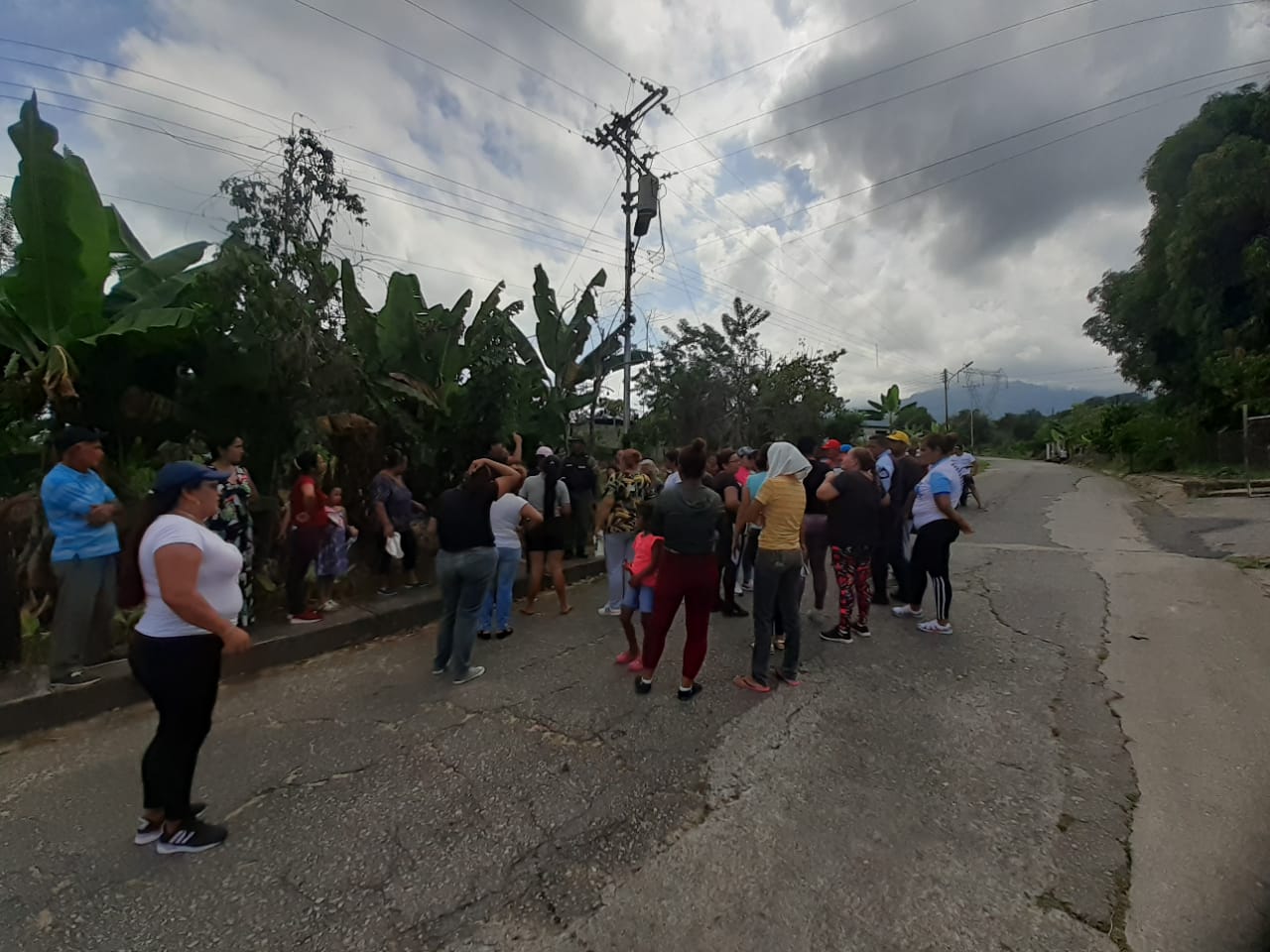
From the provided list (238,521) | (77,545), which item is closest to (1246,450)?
(238,521)

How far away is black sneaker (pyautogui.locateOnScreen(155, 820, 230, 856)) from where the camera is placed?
9.05 ft

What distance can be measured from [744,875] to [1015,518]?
1282cm

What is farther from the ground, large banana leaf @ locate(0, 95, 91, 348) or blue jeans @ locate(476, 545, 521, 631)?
large banana leaf @ locate(0, 95, 91, 348)

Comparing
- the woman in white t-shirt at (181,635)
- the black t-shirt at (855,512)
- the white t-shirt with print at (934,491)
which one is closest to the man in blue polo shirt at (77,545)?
the woman in white t-shirt at (181,635)

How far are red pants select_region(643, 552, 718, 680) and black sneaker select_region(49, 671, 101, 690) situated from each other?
3.62 meters

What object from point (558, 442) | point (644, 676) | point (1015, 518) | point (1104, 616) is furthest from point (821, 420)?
point (644, 676)

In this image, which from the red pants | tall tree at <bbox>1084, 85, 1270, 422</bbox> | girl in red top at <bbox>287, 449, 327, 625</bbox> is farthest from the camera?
tall tree at <bbox>1084, 85, 1270, 422</bbox>

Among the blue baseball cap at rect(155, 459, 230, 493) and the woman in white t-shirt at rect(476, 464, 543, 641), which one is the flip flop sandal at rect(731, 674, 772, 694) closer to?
the woman in white t-shirt at rect(476, 464, 543, 641)

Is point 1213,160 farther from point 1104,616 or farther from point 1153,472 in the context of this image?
point 1104,616

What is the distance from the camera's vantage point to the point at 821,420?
77.7ft

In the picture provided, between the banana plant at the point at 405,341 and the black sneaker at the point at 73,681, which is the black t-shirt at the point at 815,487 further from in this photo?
the black sneaker at the point at 73,681

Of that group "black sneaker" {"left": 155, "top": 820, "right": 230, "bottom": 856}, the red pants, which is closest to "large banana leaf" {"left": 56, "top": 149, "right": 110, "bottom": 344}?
"black sneaker" {"left": 155, "top": 820, "right": 230, "bottom": 856}

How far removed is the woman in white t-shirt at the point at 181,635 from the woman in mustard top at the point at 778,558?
3.07 meters

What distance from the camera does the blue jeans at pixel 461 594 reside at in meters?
4.44
